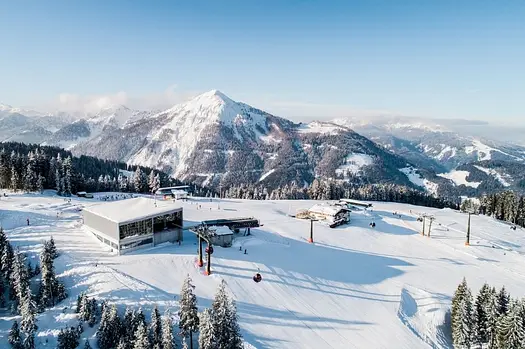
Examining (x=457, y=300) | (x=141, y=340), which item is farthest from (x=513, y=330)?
(x=141, y=340)

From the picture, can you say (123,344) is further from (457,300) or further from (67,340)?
(457,300)

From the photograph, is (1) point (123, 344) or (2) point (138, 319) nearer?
(1) point (123, 344)

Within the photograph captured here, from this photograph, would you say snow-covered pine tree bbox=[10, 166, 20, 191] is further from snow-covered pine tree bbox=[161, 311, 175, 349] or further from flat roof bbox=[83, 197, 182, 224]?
snow-covered pine tree bbox=[161, 311, 175, 349]

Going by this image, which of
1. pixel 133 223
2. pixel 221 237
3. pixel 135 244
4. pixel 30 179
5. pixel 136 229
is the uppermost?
pixel 30 179

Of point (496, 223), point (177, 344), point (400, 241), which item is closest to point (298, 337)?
point (177, 344)

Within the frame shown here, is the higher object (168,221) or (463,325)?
(168,221)

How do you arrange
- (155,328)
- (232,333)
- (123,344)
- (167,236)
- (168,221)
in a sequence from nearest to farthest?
1. (232,333)
2. (123,344)
3. (155,328)
4. (167,236)
5. (168,221)

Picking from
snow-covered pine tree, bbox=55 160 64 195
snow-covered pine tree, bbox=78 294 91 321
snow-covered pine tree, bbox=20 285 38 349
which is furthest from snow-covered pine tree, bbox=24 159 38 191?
snow-covered pine tree, bbox=78 294 91 321
